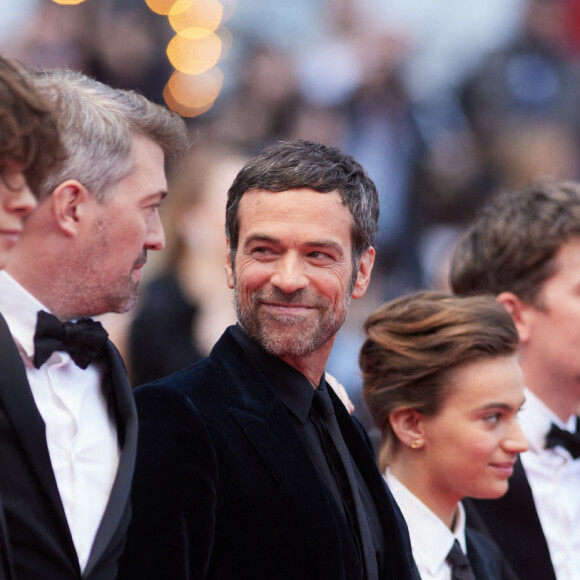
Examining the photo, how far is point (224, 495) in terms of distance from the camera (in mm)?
1966

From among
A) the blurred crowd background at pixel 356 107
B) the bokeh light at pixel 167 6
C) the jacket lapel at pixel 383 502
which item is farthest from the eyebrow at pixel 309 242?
the bokeh light at pixel 167 6

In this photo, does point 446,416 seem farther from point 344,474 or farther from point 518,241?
point 518,241

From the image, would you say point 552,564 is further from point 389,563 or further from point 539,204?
point 539,204

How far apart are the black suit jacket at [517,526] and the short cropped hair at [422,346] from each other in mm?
477

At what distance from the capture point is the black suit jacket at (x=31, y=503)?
1.68 m

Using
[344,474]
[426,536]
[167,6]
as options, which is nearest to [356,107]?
[167,6]

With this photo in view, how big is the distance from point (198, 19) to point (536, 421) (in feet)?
12.7

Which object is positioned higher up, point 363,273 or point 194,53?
point 194,53

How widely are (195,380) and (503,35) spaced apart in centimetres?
554

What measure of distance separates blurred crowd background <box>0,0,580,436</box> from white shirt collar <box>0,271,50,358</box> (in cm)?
250

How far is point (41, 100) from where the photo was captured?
162 centimetres

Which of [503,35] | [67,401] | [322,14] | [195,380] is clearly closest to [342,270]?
[195,380]

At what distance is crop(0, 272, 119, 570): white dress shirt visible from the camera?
5.91ft

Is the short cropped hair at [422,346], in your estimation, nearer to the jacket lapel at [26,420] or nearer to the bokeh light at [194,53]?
the jacket lapel at [26,420]
